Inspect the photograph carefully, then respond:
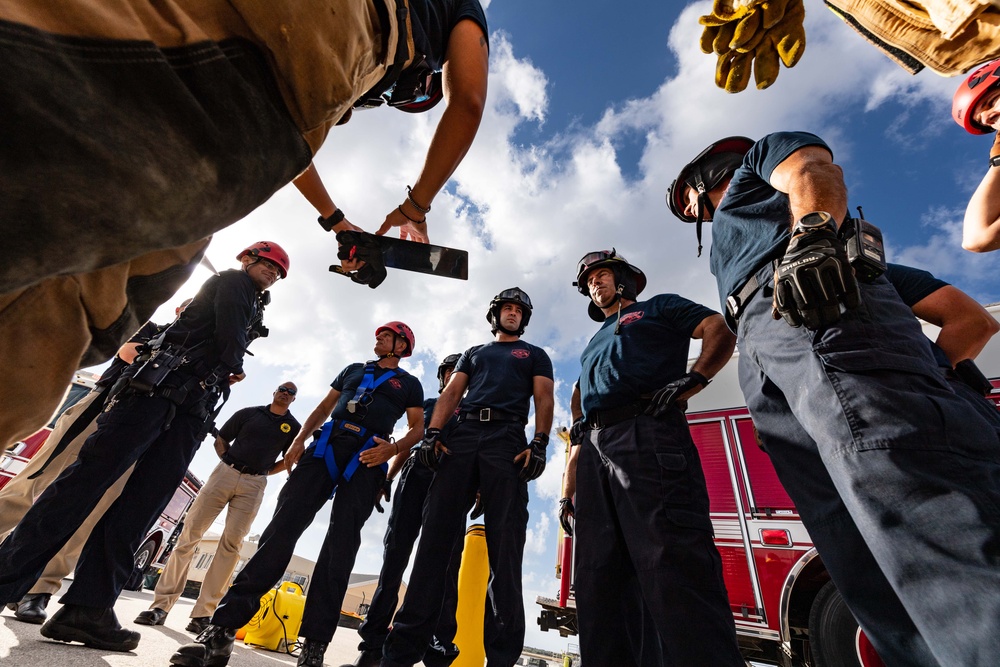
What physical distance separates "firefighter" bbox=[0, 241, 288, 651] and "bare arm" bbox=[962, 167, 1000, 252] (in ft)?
15.4

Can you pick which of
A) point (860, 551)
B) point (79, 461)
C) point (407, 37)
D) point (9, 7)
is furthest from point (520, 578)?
point (9, 7)

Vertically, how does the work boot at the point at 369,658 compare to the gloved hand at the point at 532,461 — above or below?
below

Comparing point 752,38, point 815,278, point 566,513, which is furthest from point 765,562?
point 752,38

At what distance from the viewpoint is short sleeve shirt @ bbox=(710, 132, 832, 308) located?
162cm

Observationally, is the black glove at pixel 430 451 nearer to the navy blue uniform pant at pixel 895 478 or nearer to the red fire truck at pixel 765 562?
the navy blue uniform pant at pixel 895 478

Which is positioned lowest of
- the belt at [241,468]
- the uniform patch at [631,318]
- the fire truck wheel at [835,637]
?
the fire truck wheel at [835,637]

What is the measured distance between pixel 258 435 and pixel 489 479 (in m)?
3.51

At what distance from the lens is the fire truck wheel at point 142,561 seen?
701cm

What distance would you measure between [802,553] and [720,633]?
2.62m

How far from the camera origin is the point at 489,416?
3395mm

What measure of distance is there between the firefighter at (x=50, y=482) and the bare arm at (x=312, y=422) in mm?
1340

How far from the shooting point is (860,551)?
139 centimetres

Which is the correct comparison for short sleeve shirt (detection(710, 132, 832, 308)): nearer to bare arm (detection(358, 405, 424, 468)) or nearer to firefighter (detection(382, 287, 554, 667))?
firefighter (detection(382, 287, 554, 667))

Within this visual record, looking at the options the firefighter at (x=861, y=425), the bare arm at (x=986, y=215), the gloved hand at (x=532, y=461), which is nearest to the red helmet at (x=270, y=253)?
the gloved hand at (x=532, y=461)
